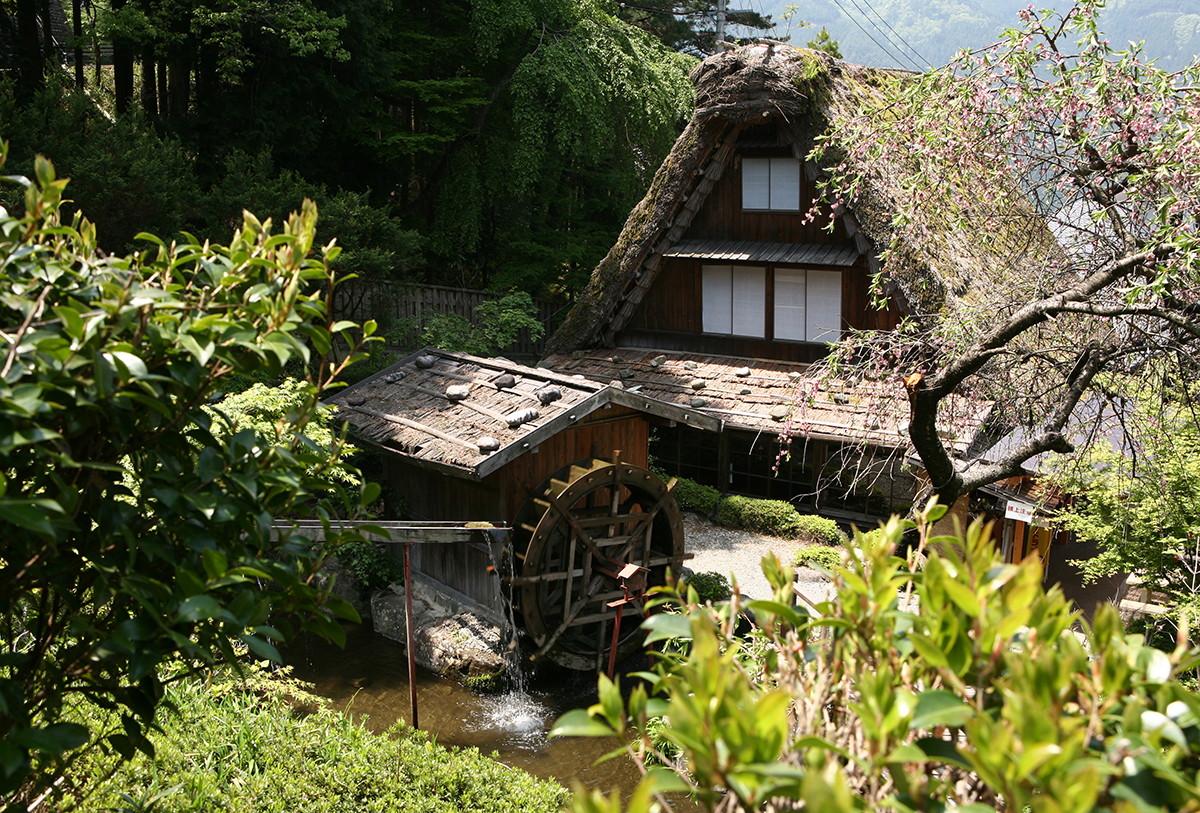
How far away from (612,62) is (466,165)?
367 centimetres

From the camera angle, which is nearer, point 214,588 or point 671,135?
point 214,588

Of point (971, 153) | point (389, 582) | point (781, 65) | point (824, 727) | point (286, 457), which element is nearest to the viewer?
point (824, 727)

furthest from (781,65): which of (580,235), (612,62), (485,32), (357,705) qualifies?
(357,705)

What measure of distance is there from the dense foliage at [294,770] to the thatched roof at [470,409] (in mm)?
2885

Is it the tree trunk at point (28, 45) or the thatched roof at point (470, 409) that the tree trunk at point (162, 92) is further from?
the thatched roof at point (470, 409)

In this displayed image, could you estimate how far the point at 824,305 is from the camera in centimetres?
1358

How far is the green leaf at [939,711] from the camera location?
4.45ft

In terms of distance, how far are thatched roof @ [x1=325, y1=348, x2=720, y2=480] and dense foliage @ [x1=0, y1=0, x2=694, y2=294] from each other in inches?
121

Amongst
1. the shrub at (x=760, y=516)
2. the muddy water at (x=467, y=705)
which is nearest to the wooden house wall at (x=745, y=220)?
the shrub at (x=760, y=516)

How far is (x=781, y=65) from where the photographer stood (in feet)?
40.4

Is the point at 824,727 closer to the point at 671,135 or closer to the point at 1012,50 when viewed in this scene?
the point at 1012,50

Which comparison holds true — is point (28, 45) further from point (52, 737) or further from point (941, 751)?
point (941, 751)

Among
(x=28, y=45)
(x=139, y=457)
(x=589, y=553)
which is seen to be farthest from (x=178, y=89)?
(x=139, y=457)

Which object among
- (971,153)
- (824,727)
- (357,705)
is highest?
(971,153)
